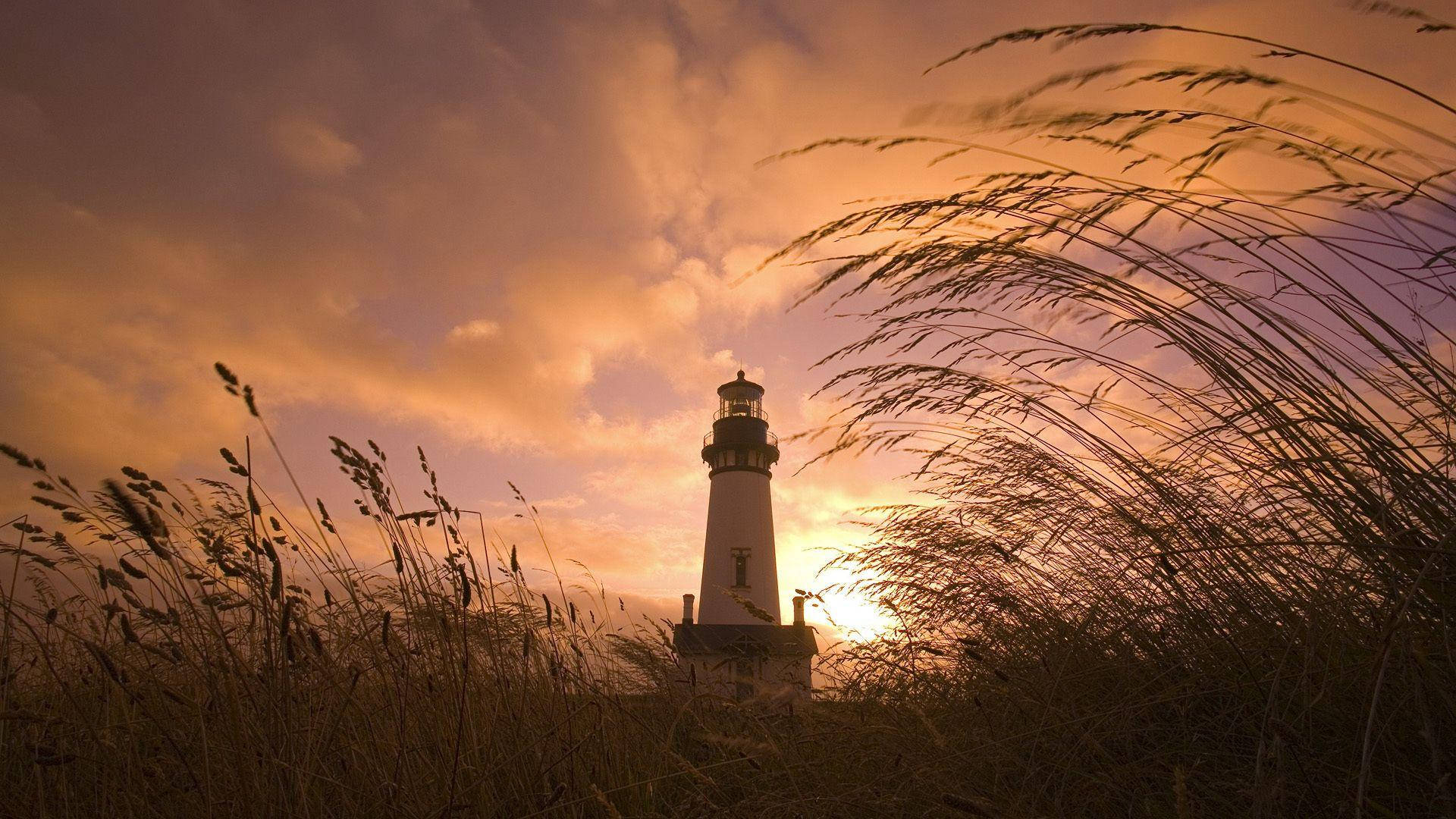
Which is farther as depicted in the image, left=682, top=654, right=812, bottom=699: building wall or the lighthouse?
the lighthouse

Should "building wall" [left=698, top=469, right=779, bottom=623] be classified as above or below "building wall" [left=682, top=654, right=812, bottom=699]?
above

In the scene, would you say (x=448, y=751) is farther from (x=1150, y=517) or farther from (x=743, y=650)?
(x=1150, y=517)

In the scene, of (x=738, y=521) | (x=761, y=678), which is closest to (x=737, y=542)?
(x=738, y=521)

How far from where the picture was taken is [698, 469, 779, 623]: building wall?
68.3 feet

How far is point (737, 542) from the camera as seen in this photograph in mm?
21094

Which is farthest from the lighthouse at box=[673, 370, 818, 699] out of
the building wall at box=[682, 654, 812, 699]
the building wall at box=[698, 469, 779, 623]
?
the building wall at box=[682, 654, 812, 699]

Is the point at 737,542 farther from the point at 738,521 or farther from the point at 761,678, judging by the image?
the point at 761,678

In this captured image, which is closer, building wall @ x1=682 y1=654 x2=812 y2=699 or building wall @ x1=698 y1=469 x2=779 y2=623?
building wall @ x1=682 y1=654 x2=812 y2=699

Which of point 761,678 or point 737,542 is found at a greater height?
point 737,542

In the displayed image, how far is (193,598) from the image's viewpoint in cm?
194

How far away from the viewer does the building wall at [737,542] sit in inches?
819

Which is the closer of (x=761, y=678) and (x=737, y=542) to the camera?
(x=761, y=678)

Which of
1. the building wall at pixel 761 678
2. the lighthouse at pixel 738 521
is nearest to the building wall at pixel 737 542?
the lighthouse at pixel 738 521

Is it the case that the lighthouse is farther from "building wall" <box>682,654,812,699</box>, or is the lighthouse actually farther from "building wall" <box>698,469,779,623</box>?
"building wall" <box>682,654,812,699</box>
